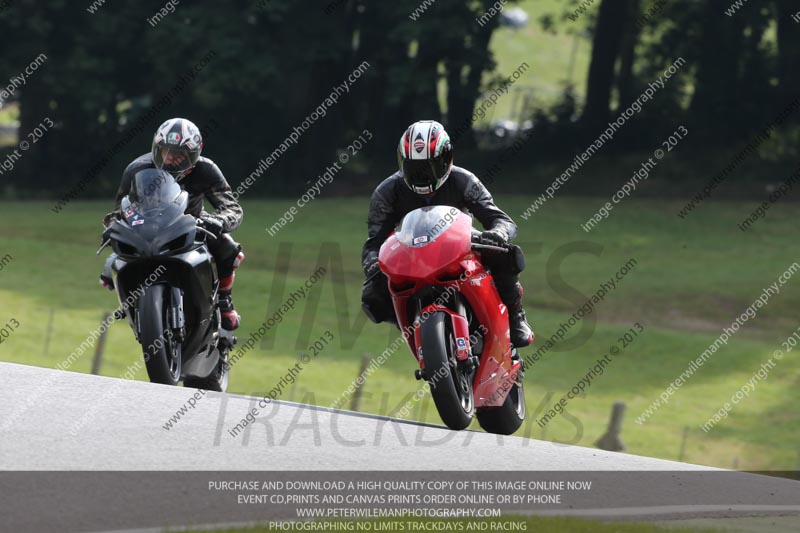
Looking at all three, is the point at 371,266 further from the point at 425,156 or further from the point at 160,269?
the point at 160,269

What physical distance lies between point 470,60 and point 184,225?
3196cm

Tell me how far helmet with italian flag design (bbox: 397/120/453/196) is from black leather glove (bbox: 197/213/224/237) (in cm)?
183

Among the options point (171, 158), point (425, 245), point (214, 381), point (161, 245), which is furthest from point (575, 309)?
point (425, 245)

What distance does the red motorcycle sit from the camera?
832cm

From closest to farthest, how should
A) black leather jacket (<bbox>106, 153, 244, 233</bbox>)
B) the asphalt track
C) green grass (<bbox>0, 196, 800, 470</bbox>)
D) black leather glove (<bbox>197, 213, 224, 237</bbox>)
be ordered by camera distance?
the asphalt track → black leather glove (<bbox>197, 213, 224, 237</bbox>) → black leather jacket (<bbox>106, 153, 244, 233</bbox>) → green grass (<bbox>0, 196, 800, 470</bbox>)

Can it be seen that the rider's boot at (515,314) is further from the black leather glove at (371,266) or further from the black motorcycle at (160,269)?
the black motorcycle at (160,269)

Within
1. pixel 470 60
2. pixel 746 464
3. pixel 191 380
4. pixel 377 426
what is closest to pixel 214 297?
pixel 191 380

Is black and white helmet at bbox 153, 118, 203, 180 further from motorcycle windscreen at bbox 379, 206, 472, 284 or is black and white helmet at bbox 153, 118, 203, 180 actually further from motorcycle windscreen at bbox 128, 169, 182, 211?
motorcycle windscreen at bbox 379, 206, 472, 284

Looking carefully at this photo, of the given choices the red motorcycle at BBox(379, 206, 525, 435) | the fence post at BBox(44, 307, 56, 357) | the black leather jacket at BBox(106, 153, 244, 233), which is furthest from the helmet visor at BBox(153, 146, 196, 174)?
the fence post at BBox(44, 307, 56, 357)

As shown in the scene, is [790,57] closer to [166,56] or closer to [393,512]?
[166,56]

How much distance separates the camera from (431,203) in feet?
30.4

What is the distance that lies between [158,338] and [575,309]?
18632 millimetres

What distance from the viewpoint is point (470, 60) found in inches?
1610

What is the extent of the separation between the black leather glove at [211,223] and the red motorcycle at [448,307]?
194 centimetres
